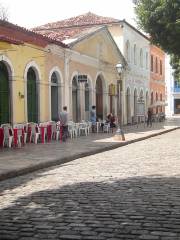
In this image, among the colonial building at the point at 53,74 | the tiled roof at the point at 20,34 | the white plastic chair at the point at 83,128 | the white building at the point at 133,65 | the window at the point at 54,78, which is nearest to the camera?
the tiled roof at the point at 20,34

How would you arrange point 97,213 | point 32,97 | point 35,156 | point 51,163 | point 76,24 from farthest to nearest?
point 76,24 → point 32,97 → point 35,156 → point 51,163 → point 97,213

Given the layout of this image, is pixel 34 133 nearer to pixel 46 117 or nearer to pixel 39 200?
pixel 46 117

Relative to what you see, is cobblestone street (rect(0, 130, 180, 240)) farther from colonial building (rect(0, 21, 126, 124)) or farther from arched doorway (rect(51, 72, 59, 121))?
arched doorway (rect(51, 72, 59, 121))

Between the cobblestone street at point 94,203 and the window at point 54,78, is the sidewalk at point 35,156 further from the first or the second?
the window at point 54,78

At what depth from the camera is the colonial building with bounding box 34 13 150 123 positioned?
112ft

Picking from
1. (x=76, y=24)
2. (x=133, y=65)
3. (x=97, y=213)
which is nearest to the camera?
(x=97, y=213)

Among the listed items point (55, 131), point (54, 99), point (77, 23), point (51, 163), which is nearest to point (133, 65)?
point (77, 23)

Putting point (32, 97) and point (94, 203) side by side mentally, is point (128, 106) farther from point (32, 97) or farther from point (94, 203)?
point (94, 203)

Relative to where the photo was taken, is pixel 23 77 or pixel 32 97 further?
pixel 32 97

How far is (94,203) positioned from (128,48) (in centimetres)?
3186

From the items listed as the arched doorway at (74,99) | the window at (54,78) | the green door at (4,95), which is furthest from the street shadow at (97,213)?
the arched doorway at (74,99)

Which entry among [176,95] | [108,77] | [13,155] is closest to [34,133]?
[13,155]

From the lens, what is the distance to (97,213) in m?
6.73

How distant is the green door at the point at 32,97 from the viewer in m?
20.9
